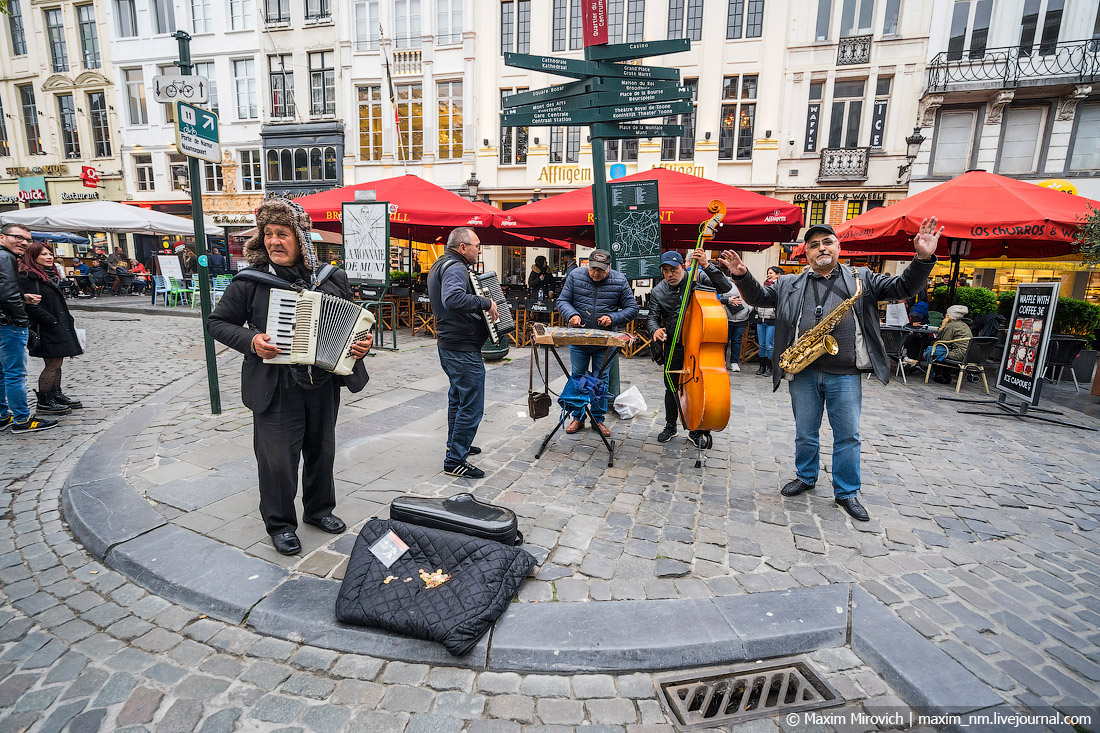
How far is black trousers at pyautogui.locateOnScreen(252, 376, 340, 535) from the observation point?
2947 millimetres

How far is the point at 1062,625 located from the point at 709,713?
79.0 inches

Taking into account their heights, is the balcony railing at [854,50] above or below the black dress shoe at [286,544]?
above

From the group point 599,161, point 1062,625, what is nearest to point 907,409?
point 1062,625

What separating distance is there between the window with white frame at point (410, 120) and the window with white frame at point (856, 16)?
14.6 m

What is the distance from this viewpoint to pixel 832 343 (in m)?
3.62

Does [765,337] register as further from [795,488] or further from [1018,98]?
[1018,98]

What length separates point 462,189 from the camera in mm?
19031

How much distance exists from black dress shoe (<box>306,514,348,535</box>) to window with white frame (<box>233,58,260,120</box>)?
24.6 metres

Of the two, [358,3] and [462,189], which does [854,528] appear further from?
[358,3]

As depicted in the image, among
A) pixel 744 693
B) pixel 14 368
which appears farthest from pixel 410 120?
pixel 744 693

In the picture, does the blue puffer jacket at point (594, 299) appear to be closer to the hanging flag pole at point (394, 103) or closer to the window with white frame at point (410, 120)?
the hanging flag pole at point (394, 103)

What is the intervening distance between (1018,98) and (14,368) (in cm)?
2344

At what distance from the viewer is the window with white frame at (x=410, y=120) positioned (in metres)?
19.4

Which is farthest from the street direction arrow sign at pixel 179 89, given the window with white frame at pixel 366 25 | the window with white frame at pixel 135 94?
the window with white frame at pixel 135 94
